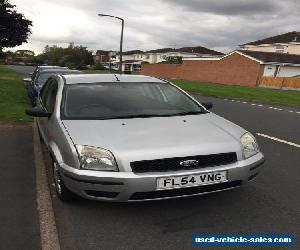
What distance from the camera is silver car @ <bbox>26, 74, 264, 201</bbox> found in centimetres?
377

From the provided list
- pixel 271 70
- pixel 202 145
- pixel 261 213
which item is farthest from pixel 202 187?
pixel 271 70

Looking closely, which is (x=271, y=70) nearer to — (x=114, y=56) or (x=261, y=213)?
(x=261, y=213)

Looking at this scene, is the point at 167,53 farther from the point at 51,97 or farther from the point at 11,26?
the point at 51,97

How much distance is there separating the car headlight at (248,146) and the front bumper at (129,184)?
0.63 ft

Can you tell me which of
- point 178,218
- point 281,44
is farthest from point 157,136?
point 281,44

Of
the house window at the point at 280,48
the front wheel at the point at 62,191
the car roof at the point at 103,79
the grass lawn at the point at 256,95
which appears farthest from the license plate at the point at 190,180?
the house window at the point at 280,48

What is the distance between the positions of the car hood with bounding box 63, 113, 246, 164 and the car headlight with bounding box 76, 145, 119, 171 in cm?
6

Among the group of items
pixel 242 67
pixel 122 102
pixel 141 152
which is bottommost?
pixel 242 67

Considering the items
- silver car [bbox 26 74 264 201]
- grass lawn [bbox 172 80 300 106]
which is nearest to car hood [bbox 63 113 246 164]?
silver car [bbox 26 74 264 201]

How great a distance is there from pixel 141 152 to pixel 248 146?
125cm

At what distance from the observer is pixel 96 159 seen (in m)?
3.83

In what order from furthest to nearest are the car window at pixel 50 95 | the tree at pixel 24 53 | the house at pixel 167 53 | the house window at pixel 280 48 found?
the tree at pixel 24 53
the house at pixel 167 53
the house window at pixel 280 48
the car window at pixel 50 95

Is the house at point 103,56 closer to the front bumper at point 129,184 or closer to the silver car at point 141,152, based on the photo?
the silver car at point 141,152

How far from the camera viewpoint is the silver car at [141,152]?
3.77 metres
